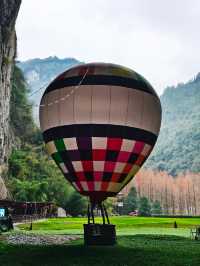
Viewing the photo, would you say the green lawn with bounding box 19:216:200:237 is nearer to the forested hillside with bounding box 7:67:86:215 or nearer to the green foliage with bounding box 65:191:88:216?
the forested hillside with bounding box 7:67:86:215

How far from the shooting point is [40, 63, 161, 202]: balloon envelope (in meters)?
17.2

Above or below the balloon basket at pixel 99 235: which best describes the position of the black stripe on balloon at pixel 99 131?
above

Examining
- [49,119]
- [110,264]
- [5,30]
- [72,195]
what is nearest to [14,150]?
[72,195]

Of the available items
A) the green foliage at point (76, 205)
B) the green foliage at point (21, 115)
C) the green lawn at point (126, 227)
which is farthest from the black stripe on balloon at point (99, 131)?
the green foliage at point (21, 115)

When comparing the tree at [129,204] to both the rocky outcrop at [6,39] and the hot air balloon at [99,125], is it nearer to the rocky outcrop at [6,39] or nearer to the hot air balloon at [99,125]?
the rocky outcrop at [6,39]

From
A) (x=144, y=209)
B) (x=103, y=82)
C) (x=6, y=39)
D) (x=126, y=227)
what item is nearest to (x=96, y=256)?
(x=103, y=82)

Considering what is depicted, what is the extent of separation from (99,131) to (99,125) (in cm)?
25

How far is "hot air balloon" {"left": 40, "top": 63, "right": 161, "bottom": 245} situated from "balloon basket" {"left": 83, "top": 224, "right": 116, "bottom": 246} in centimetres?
110

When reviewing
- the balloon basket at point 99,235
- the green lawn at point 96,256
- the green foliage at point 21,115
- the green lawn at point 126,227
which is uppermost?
the green foliage at point 21,115

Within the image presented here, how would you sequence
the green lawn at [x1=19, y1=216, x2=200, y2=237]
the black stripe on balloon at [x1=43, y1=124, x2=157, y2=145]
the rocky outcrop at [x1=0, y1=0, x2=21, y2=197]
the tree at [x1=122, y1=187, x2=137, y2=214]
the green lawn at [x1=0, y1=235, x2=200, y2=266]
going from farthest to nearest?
the tree at [x1=122, y1=187, x2=137, y2=214], the rocky outcrop at [x1=0, y1=0, x2=21, y2=197], the green lawn at [x1=19, y1=216, x2=200, y2=237], the black stripe on balloon at [x1=43, y1=124, x2=157, y2=145], the green lawn at [x1=0, y1=235, x2=200, y2=266]

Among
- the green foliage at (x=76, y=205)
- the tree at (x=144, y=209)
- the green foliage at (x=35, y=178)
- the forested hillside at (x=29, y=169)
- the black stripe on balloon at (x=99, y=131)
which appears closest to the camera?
the black stripe on balloon at (x=99, y=131)

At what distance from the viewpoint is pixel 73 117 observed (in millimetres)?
17359

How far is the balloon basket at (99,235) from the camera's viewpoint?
60.2 feet

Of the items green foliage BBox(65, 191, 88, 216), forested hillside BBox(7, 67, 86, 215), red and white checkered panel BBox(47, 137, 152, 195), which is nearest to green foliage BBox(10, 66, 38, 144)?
forested hillside BBox(7, 67, 86, 215)
